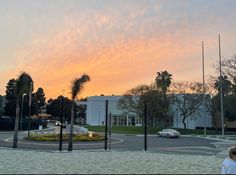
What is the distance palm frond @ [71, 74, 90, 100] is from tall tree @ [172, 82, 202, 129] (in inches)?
1983

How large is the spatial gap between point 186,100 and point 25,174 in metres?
64.1

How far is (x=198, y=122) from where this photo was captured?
94.5 meters

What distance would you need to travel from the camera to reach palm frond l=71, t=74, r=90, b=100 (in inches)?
1051

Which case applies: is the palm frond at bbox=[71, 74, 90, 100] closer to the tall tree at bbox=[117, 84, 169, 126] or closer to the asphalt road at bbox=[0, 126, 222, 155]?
the asphalt road at bbox=[0, 126, 222, 155]

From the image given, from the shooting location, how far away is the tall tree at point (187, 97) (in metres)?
74.8

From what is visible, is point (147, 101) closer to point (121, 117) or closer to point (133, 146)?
point (133, 146)

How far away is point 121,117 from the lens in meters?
115

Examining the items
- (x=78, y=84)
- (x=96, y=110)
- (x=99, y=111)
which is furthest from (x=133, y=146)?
(x=96, y=110)

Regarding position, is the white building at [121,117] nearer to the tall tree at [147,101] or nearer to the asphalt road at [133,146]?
the tall tree at [147,101]

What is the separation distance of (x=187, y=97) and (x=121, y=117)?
1666 inches

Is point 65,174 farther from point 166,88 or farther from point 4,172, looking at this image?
point 166,88

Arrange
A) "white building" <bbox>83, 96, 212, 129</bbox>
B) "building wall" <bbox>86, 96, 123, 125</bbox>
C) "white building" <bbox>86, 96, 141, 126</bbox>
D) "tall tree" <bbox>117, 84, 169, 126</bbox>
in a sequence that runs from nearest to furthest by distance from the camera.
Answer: "tall tree" <bbox>117, 84, 169, 126</bbox>
"white building" <bbox>83, 96, 212, 129</bbox>
"white building" <bbox>86, 96, 141, 126</bbox>
"building wall" <bbox>86, 96, 123, 125</bbox>

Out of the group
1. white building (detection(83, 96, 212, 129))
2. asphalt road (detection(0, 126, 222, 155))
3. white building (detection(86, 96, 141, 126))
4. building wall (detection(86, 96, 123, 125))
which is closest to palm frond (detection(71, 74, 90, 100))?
asphalt road (detection(0, 126, 222, 155))

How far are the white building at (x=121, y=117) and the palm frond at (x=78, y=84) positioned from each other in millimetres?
57123
